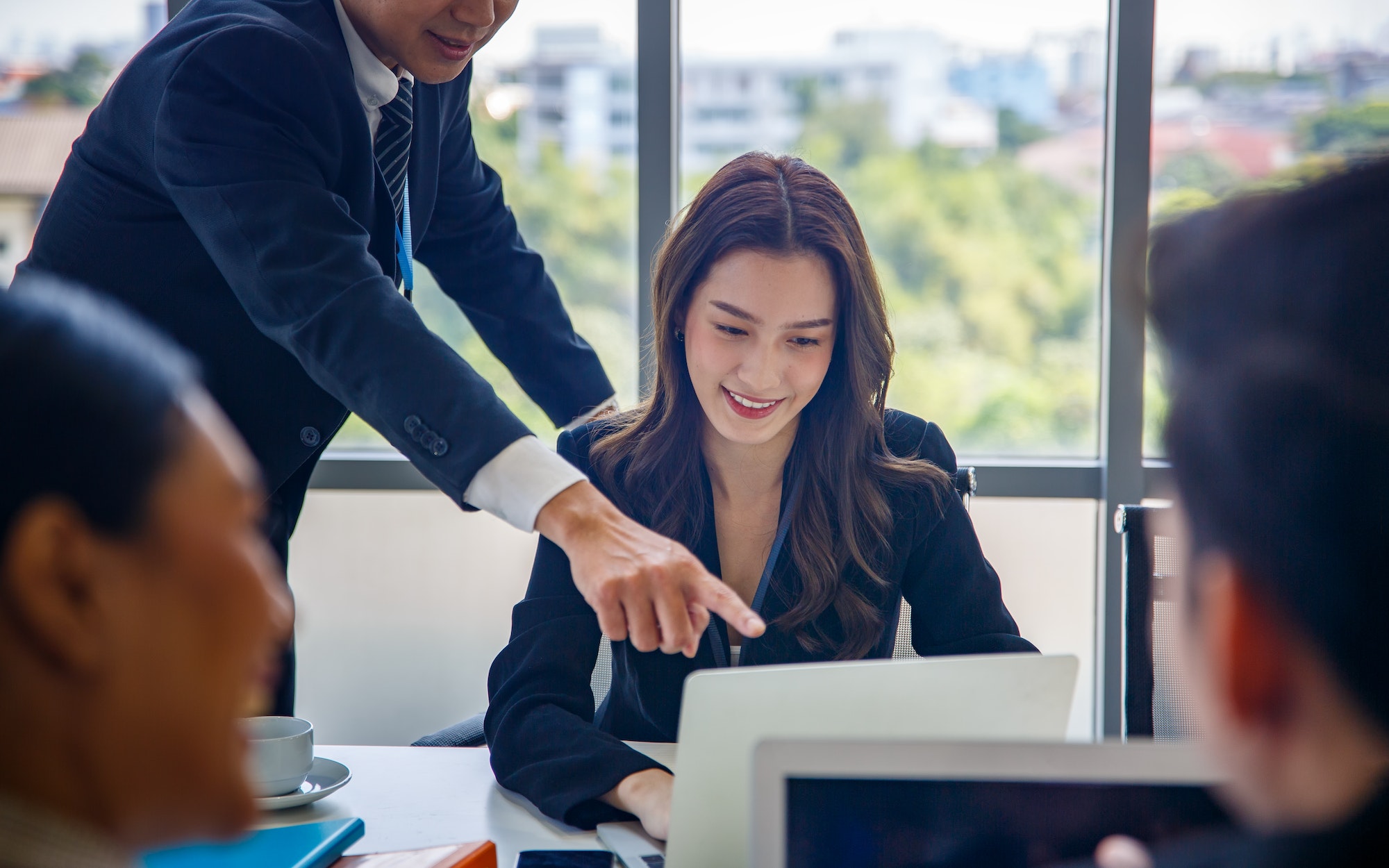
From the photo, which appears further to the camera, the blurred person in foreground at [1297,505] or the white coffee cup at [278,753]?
the white coffee cup at [278,753]

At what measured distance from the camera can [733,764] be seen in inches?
36.3

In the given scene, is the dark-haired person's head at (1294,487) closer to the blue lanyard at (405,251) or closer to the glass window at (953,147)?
the blue lanyard at (405,251)

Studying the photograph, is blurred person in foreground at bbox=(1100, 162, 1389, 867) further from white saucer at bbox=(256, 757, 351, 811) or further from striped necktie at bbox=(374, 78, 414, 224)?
striped necktie at bbox=(374, 78, 414, 224)

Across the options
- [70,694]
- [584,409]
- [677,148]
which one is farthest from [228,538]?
[677,148]

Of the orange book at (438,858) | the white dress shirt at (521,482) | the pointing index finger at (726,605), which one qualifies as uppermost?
the white dress shirt at (521,482)

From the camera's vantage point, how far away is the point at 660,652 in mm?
1627

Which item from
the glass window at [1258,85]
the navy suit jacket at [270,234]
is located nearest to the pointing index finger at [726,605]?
the navy suit jacket at [270,234]

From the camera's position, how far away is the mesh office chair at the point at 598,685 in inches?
63.6

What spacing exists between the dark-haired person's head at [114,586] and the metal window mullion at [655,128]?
7.22 ft

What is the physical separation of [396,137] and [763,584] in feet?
3.05

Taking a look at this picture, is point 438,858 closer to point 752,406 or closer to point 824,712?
point 824,712

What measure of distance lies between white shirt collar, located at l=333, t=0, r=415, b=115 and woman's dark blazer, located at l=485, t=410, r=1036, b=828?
0.63m

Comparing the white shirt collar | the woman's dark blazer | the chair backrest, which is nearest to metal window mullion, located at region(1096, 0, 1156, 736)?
the woman's dark blazer

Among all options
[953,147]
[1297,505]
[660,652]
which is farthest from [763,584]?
[953,147]
